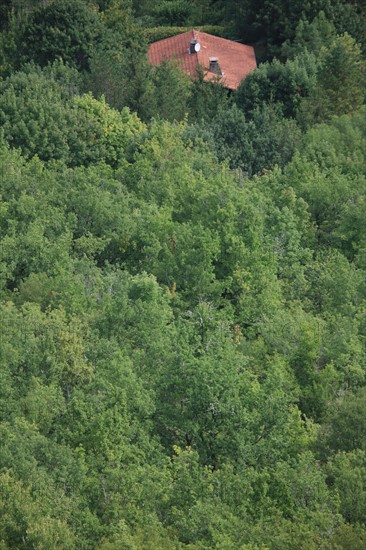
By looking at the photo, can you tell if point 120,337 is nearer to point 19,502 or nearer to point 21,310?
point 21,310

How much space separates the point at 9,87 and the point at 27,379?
28.5m

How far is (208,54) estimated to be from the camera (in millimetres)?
99188

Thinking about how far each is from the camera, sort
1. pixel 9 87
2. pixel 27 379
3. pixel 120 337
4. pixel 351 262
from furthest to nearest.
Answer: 1. pixel 9 87
2. pixel 351 262
3. pixel 120 337
4. pixel 27 379

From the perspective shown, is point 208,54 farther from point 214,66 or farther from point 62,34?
point 62,34

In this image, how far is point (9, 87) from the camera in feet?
267

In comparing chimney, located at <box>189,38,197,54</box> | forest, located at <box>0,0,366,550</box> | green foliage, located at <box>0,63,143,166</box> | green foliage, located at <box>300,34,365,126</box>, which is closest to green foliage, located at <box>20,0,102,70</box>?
forest, located at <box>0,0,366,550</box>

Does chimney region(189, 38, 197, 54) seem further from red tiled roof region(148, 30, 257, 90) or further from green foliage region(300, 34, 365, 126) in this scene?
green foliage region(300, 34, 365, 126)

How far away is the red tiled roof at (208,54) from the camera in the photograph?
9712 cm

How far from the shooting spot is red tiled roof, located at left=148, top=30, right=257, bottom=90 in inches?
3824

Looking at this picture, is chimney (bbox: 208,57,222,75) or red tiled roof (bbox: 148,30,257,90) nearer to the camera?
chimney (bbox: 208,57,222,75)

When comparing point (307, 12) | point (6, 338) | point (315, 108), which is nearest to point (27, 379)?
point (6, 338)

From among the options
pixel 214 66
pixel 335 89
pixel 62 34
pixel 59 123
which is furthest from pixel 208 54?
pixel 59 123

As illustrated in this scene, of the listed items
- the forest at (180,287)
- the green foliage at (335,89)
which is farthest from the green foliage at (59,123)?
the green foliage at (335,89)

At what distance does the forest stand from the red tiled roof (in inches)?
92.7
